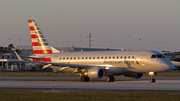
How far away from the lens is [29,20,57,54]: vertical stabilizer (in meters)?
54.4

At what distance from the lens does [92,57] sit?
4906 cm

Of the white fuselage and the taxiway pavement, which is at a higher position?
the white fuselage

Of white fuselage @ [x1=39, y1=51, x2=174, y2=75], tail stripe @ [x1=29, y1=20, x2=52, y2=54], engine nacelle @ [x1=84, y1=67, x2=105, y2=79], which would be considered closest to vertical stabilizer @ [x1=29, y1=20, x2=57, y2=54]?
tail stripe @ [x1=29, y1=20, x2=52, y2=54]

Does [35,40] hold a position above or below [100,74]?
above

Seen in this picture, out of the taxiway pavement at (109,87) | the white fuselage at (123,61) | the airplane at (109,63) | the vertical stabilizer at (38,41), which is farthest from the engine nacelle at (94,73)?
the vertical stabilizer at (38,41)

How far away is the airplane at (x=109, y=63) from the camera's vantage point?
4431 centimetres

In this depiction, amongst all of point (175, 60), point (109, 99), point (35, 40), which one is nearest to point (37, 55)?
point (35, 40)

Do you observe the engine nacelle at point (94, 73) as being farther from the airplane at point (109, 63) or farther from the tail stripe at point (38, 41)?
the tail stripe at point (38, 41)

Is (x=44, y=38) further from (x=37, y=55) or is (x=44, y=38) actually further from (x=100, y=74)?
(x=100, y=74)

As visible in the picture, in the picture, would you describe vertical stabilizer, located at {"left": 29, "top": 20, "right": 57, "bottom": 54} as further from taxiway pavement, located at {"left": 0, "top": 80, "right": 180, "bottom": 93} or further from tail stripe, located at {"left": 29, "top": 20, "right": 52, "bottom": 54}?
taxiway pavement, located at {"left": 0, "top": 80, "right": 180, "bottom": 93}

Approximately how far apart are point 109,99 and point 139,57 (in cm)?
2369

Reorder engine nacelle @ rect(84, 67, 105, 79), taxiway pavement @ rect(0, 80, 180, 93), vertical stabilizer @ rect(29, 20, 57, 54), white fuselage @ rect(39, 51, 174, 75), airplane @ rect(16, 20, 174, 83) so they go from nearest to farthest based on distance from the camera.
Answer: taxiway pavement @ rect(0, 80, 180, 93) < white fuselage @ rect(39, 51, 174, 75) < airplane @ rect(16, 20, 174, 83) < engine nacelle @ rect(84, 67, 105, 79) < vertical stabilizer @ rect(29, 20, 57, 54)

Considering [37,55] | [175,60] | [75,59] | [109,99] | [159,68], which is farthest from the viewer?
[175,60]

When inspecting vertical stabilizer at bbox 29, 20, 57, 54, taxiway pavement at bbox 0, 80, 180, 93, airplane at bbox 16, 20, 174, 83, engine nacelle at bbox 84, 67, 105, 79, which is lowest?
taxiway pavement at bbox 0, 80, 180, 93
